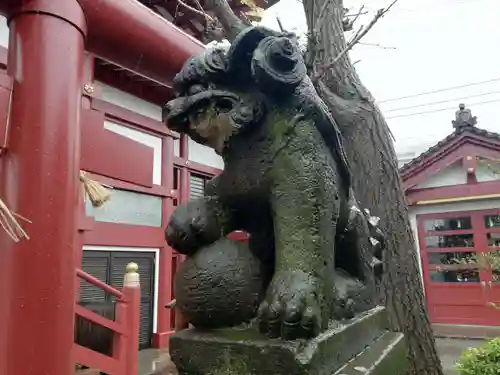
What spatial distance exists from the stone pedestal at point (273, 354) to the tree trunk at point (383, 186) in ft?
5.71

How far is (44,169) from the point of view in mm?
1539

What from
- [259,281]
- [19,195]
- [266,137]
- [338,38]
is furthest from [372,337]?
[338,38]

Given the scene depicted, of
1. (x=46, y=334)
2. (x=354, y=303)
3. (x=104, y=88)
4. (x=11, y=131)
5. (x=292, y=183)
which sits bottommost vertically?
(x=46, y=334)

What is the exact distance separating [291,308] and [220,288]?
0.16 meters

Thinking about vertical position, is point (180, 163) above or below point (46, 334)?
above

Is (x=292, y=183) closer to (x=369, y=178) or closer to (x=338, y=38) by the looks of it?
(x=369, y=178)

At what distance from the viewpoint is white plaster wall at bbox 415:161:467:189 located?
8.10 metres

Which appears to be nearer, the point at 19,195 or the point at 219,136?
the point at 219,136

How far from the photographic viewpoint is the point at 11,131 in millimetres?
1529

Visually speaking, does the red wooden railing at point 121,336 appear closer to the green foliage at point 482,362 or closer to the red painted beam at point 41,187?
the red painted beam at point 41,187

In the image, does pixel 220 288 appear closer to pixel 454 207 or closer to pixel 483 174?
pixel 483 174

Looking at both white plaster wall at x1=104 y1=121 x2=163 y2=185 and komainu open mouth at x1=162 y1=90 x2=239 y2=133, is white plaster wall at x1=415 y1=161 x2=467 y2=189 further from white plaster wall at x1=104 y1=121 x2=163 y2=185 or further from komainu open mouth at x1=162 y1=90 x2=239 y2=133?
komainu open mouth at x1=162 y1=90 x2=239 y2=133

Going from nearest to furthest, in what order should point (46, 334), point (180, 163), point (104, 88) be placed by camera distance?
point (46, 334) → point (104, 88) → point (180, 163)

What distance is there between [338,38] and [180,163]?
376 centimetres
